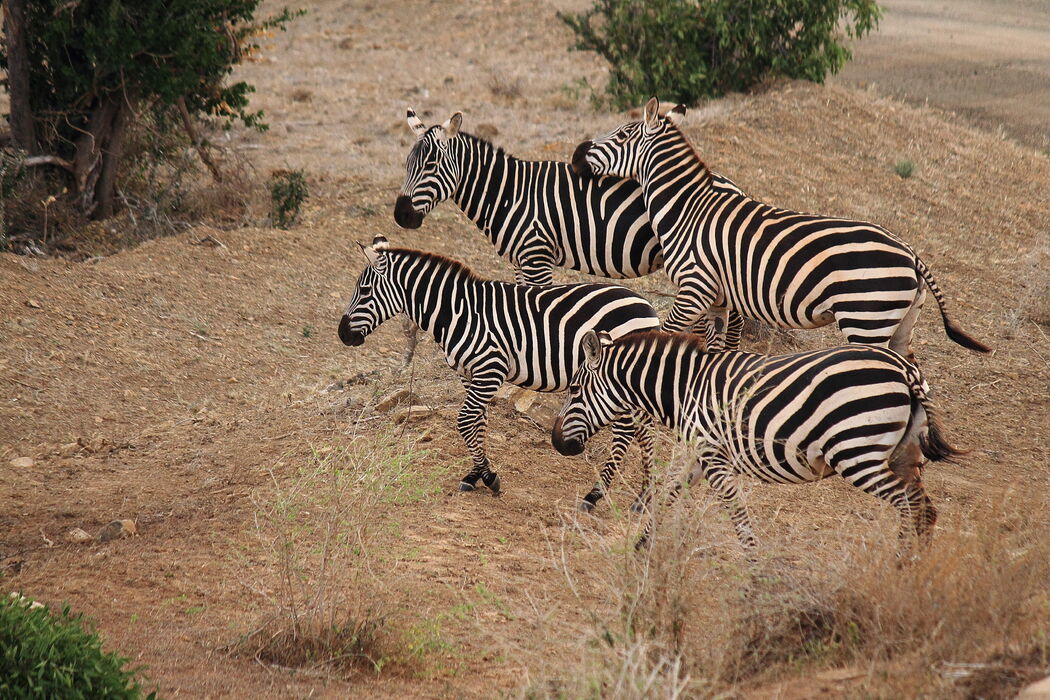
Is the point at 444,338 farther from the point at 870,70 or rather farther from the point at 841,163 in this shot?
the point at 870,70

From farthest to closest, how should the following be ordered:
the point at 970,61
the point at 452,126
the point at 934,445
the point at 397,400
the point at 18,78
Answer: the point at 970,61, the point at 18,78, the point at 452,126, the point at 397,400, the point at 934,445

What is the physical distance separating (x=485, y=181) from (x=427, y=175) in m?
0.49

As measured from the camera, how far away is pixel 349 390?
876 centimetres

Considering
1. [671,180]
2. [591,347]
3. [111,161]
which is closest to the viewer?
[591,347]

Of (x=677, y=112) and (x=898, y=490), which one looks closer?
(x=898, y=490)

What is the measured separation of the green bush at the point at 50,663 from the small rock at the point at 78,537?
239 centimetres

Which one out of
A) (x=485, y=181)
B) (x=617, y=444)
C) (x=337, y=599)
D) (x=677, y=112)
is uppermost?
(x=677, y=112)

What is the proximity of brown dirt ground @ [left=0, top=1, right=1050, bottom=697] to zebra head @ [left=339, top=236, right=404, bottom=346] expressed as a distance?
30.6 inches

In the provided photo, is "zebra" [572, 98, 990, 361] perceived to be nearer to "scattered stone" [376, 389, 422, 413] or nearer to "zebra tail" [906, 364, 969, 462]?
"zebra tail" [906, 364, 969, 462]

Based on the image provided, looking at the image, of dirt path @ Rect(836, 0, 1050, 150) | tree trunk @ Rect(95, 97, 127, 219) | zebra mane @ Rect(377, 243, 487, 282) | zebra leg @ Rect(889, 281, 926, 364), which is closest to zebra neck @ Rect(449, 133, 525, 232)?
zebra mane @ Rect(377, 243, 487, 282)

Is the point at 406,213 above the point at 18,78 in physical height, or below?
below

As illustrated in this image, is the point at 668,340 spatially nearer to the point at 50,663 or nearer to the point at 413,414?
the point at 413,414

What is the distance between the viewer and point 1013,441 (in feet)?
Answer: 27.8

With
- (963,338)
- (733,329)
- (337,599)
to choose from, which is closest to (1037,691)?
(337,599)
